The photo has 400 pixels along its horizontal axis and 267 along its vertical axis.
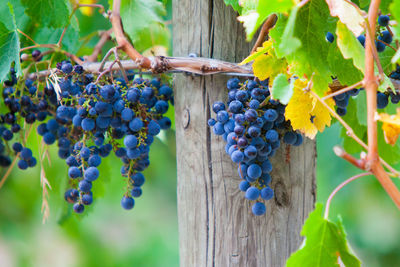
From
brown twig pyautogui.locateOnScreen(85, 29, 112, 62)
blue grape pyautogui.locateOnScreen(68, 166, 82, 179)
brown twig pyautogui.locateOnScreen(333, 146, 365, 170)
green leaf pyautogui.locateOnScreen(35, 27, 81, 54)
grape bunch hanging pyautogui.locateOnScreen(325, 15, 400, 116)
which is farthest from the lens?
green leaf pyautogui.locateOnScreen(35, 27, 81, 54)

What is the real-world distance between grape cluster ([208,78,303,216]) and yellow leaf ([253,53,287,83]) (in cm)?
4

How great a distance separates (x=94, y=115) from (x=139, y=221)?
3.88 m

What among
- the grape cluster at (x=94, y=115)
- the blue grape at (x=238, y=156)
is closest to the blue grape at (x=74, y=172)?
the grape cluster at (x=94, y=115)

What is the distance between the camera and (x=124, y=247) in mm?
4707

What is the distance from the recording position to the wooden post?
127 centimetres

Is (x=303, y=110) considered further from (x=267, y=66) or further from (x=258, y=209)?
(x=258, y=209)

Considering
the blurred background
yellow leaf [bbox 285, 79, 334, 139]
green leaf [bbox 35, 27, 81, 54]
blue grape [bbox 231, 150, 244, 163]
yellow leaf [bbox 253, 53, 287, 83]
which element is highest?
green leaf [bbox 35, 27, 81, 54]

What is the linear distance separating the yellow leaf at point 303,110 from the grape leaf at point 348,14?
0.17 m

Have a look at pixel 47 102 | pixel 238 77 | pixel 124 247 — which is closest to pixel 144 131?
pixel 238 77

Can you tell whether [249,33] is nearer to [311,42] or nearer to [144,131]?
[311,42]

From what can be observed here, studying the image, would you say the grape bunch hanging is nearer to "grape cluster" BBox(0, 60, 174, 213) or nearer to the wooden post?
the wooden post

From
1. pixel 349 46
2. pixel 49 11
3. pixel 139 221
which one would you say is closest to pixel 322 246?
pixel 349 46

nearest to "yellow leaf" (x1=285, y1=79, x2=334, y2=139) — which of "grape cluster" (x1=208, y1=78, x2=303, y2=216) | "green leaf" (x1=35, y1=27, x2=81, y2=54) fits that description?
"grape cluster" (x1=208, y1=78, x2=303, y2=216)

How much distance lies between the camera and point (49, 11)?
1.43 meters
